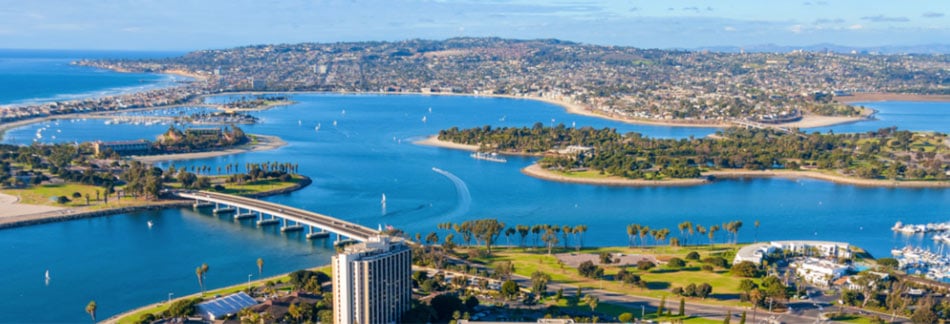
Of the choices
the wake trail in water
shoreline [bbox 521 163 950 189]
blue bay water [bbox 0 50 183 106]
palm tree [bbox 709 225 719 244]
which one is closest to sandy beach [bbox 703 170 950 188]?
shoreline [bbox 521 163 950 189]

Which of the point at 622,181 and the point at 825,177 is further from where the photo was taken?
the point at 825,177

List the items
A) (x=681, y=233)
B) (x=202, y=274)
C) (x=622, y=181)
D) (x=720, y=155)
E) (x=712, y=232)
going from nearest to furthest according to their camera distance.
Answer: (x=202, y=274)
(x=712, y=232)
(x=681, y=233)
(x=622, y=181)
(x=720, y=155)

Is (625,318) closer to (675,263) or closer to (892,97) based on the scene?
(675,263)

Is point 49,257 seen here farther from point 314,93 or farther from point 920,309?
point 314,93

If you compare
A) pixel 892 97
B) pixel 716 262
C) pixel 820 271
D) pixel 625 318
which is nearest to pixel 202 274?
pixel 625 318

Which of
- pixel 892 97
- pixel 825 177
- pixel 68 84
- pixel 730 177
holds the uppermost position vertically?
pixel 892 97

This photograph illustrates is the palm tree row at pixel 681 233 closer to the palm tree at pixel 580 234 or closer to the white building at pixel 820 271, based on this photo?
the palm tree at pixel 580 234
